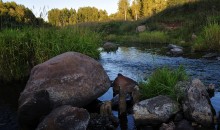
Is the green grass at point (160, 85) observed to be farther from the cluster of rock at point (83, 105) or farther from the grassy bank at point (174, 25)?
the grassy bank at point (174, 25)

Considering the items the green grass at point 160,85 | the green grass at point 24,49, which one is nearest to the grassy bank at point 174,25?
the green grass at point 24,49

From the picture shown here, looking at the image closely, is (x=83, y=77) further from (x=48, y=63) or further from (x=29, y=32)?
(x=29, y=32)

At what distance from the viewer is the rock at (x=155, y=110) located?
6.39m

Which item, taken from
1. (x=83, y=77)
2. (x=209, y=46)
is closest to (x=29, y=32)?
(x=83, y=77)

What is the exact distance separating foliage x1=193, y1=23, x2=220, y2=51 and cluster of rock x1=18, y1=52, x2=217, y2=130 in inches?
448

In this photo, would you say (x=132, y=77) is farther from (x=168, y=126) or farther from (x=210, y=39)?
(x=210, y=39)

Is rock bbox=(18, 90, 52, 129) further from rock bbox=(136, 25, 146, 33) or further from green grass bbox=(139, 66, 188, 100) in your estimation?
rock bbox=(136, 25, 146, 33)

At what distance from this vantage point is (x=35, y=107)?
6512 millimetres

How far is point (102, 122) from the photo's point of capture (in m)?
6.50

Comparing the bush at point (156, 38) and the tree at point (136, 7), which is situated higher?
the tree at point (136, 7)

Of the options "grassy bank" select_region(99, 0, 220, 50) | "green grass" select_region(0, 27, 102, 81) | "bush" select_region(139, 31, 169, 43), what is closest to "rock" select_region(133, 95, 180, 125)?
"green grass" select_region(0, 27, 102, 81)

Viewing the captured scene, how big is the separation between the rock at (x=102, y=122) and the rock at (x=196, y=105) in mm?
1616

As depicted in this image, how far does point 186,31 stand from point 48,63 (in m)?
22.7

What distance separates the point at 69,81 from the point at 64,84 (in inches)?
6.7
